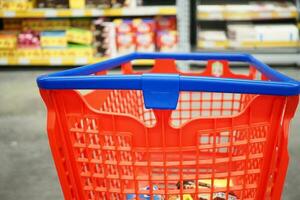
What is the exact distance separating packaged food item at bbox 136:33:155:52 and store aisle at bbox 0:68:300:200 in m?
1.03

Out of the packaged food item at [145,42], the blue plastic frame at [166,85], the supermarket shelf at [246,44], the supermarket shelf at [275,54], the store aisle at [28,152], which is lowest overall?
the store aisle at [28,152]

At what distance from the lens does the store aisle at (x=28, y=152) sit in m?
1.96

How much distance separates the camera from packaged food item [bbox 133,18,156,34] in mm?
3754

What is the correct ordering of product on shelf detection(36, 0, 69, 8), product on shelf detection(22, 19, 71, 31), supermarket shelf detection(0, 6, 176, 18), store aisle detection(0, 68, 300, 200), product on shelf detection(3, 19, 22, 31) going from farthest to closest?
1. product on shelf detection(3, 19, 22, 31)
2. product on shelf detection(22, 19, 71, 31)
3. product on shelf detection(36, 0, 69, 8)
4. supermarket shelf detection(0, 6, 176, 18)
5. store aisle detection(0, 68, 300, 200)

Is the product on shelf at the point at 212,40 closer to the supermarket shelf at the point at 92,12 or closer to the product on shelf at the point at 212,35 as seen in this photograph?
the product on shelf at the point at 212,35

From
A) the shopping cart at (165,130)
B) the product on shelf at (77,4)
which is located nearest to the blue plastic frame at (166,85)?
the shopping cart at (165,130)

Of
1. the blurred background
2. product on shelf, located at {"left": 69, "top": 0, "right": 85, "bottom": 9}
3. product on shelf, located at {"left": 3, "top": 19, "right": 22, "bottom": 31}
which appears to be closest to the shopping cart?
the blurred background

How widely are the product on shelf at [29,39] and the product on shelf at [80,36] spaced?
1.00 ft

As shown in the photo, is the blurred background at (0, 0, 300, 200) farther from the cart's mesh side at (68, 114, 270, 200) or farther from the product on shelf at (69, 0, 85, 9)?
the cart's mesh side at (68, 114, 270, 200)

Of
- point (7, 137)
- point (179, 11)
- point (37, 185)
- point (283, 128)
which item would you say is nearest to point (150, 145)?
point (283, 128)

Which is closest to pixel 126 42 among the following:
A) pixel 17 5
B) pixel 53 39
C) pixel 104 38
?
pixel 104 38

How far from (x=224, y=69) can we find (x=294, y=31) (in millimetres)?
2617

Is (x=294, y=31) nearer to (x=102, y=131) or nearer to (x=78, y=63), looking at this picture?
(x=78, y=63)

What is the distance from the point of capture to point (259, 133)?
1027 millimetres
